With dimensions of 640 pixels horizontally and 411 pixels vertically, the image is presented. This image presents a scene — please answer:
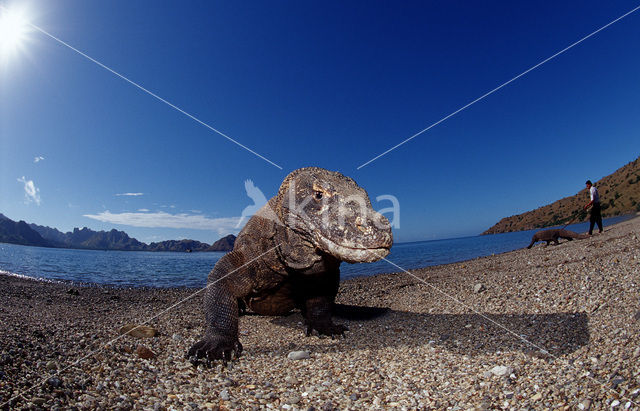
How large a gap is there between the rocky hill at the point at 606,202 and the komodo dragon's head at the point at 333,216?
130 feet

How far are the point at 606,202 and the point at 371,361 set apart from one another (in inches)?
3120

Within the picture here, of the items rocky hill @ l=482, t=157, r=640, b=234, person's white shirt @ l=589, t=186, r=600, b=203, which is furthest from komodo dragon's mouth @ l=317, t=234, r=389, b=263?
rocky hill @ l=482, t=157, r=640, b=234

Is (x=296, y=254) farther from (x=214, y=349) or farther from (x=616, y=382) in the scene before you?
(x=616, y=382)

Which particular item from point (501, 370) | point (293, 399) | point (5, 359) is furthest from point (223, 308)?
point (501, 370)

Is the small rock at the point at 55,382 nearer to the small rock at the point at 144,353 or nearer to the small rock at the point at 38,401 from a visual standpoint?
the small rock at the point at 38,401

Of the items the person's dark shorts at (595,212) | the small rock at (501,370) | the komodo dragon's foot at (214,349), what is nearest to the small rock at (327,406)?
the komodo dragon's foot at (214,349)

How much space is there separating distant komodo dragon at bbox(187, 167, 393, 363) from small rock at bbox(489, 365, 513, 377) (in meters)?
1.67

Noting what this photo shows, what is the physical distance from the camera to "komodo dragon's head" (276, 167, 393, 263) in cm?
397

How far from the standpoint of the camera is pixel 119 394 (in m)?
3.05

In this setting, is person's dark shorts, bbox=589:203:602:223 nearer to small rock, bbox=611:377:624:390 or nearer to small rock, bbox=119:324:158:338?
small rock, bbox=611:377:624:390

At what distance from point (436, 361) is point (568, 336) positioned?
173 cm

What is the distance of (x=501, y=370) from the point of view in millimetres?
3355

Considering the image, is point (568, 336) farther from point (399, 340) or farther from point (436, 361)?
point (399, 340)

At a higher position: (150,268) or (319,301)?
(319,301)
